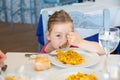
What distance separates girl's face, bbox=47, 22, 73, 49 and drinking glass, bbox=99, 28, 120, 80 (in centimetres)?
44

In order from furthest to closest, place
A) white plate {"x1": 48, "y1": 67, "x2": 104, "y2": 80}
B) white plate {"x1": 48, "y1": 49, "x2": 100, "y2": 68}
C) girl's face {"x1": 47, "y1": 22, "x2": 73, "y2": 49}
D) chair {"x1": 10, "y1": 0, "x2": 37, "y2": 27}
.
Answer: chair {"x1": 10, "y1": 0, "x2": 37, "y2": 27} → girl's face {"x1": 47, "y1": 22, "x2": 73, "y2": 49} → white plate {"x1": 48, "y1": 49, "x2": 100, "y2": 68} → white plate {"x1": 48, "y1": 67, "x2": 104, "y2": 80}

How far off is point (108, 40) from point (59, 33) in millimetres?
529

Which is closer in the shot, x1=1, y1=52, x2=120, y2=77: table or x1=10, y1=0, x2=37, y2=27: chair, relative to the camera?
x1=1, y1=52, x2=120, y2=77: table

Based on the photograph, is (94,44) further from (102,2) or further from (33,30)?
(33,30)

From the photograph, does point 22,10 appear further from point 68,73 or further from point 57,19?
point 68,73

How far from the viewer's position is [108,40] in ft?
3.63

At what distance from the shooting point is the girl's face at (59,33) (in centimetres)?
158

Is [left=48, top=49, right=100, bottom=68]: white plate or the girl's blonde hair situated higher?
the girl's blonde hair

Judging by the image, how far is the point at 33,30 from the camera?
492 cm

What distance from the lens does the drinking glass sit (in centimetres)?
110

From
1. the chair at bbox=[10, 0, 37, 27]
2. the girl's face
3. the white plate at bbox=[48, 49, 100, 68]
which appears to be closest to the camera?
the white plate at bbox=[48, 49, 100, 68]

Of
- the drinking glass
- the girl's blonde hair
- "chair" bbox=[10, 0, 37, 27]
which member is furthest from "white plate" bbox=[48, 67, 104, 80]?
"chair" bbox=[10, 0, 37, 27]

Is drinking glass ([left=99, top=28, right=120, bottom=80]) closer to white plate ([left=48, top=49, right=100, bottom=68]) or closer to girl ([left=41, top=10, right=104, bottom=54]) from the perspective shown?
white plate ([left=48, top=49, right=100, bottom=68])

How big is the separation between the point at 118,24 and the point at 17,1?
140 inches
